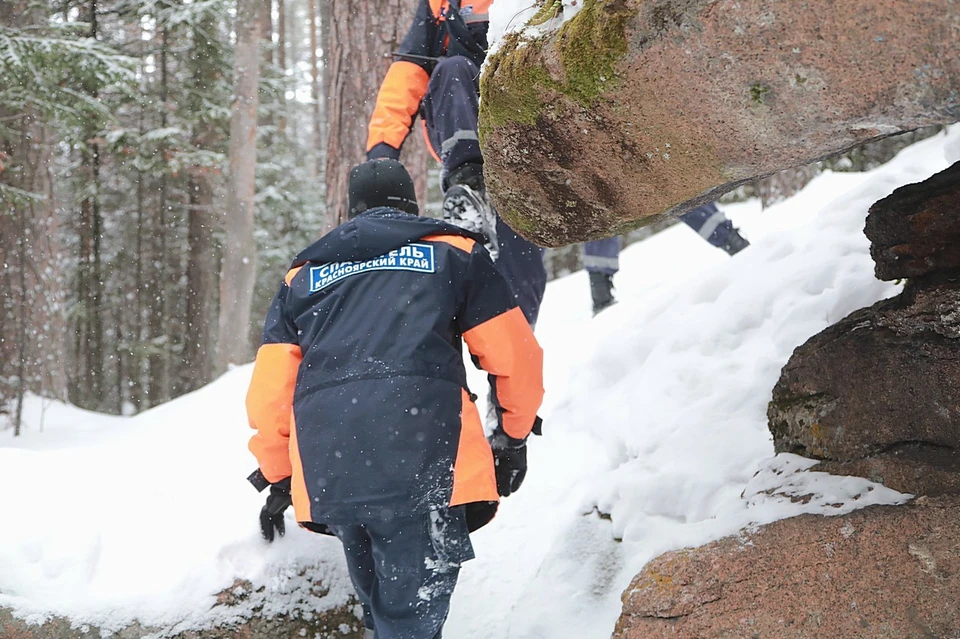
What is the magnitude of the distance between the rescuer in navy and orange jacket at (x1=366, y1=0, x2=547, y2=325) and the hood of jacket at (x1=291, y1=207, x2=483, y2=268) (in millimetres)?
859

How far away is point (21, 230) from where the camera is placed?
32.5ft

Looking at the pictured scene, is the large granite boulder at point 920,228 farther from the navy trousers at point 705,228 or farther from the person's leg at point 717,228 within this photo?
the person's leg at point 717,228

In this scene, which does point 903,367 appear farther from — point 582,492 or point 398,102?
point 398,102

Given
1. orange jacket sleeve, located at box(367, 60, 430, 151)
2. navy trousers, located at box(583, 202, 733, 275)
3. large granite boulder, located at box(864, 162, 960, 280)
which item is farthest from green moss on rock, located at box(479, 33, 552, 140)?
navy trousers, located at box(583, 202, 733, 275)

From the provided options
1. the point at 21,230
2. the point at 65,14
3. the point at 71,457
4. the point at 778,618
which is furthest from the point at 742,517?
the point at 65,14

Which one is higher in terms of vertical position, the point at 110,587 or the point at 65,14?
the point at 65,14

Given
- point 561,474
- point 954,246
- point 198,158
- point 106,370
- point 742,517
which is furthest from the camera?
point 106,370

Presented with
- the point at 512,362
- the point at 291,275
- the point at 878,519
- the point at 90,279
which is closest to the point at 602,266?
the point at 512,362

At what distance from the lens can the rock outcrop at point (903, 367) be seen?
7.52ft

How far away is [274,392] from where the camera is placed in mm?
2801

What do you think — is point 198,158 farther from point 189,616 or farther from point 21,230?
point 189,616

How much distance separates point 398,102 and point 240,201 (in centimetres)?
884

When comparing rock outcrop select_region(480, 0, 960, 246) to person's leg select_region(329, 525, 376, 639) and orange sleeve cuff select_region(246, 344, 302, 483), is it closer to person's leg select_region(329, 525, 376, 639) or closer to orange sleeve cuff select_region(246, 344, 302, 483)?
orange sleeve cuff select_region(246, 344, 302, 483)

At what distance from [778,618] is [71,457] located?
332cm
